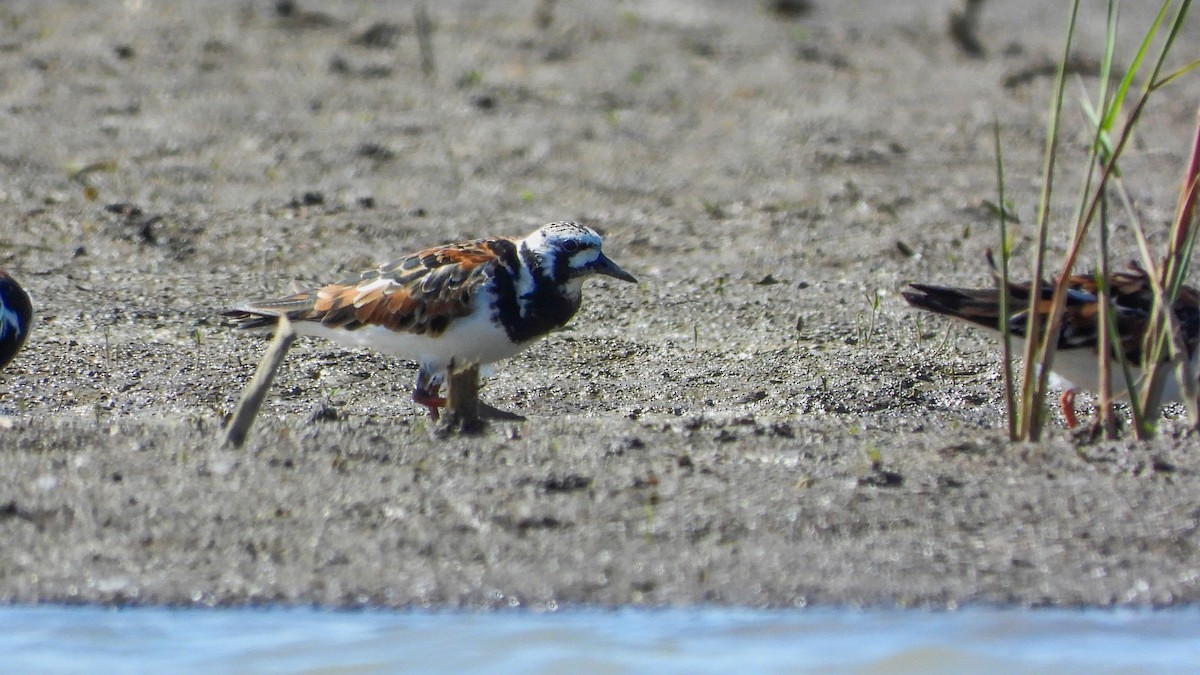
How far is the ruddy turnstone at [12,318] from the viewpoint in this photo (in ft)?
22.7

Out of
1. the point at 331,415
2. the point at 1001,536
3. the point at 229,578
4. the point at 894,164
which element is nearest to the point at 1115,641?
the point at 1001,536

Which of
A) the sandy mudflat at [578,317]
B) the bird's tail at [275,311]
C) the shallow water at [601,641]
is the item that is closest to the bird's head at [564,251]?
the sandy mudflat at [578,317]

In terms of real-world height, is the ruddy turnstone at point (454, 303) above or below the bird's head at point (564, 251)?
below

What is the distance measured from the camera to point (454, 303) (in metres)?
6.44

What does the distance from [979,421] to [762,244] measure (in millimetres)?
2940

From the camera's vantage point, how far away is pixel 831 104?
12.2 m

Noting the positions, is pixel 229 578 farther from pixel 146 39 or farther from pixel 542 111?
pixel 146 39

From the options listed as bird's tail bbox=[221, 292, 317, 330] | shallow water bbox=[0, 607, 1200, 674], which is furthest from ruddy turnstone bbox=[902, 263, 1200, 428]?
bird's tail bbox=[221, 292, 317, 330]

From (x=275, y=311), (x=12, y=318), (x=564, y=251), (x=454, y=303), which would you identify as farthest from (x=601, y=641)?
(x=12, y=318)

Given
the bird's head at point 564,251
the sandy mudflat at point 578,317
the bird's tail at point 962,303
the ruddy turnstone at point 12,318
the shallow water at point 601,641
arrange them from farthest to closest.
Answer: the ruddy turnstone at point 12,318 → the bird's head at point 564,251 → the bird's tail at point 962,303 → the sandy mudflat at point 578,317 → the shallow water at point 601,641

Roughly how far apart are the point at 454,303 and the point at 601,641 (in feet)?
7.05

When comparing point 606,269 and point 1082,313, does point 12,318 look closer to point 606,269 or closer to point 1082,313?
point 606,269

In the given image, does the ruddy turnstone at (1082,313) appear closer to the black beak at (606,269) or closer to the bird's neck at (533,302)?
the black beak at (606,269)

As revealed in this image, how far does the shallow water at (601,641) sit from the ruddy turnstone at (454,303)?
191 cm
